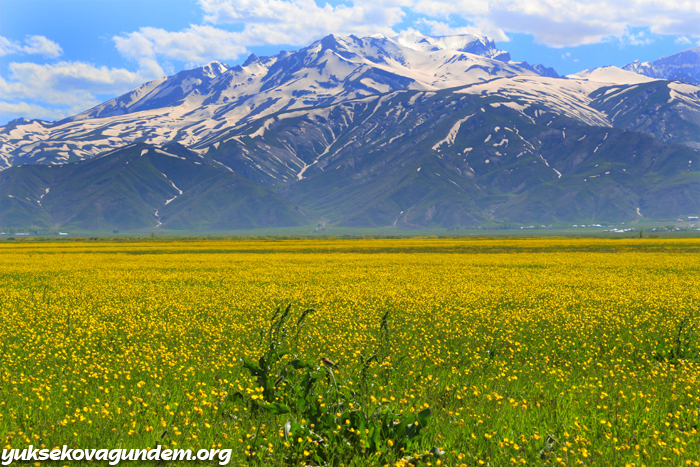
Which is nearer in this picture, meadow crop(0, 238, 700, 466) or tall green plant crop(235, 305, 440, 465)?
tall green plant crop(235, 305, 440, 465)

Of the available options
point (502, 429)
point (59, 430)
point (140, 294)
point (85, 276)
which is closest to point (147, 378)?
point (59, 430)

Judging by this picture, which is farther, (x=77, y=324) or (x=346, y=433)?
(x=77, y=324)

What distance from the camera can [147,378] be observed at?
1328 centimetres

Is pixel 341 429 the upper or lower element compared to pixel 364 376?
lower

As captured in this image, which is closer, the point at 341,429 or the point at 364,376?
the point at 341,429

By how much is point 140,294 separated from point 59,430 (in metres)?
21.4

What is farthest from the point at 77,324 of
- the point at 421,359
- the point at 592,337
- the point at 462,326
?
the point at 592,337

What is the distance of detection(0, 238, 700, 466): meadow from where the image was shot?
9.20 meters

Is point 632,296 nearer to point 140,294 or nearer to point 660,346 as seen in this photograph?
point 660,346

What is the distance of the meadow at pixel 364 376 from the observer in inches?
362

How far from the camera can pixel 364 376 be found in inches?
460

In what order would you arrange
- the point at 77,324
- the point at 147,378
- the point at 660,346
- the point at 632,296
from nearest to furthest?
the point at 147,378 → the point at 660,346 → the point at 77,324 → the point at 632,296

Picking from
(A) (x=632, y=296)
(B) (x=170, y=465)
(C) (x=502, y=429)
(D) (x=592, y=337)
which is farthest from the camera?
(A) (x=632, y=296)

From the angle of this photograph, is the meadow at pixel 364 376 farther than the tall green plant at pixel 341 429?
Yes
